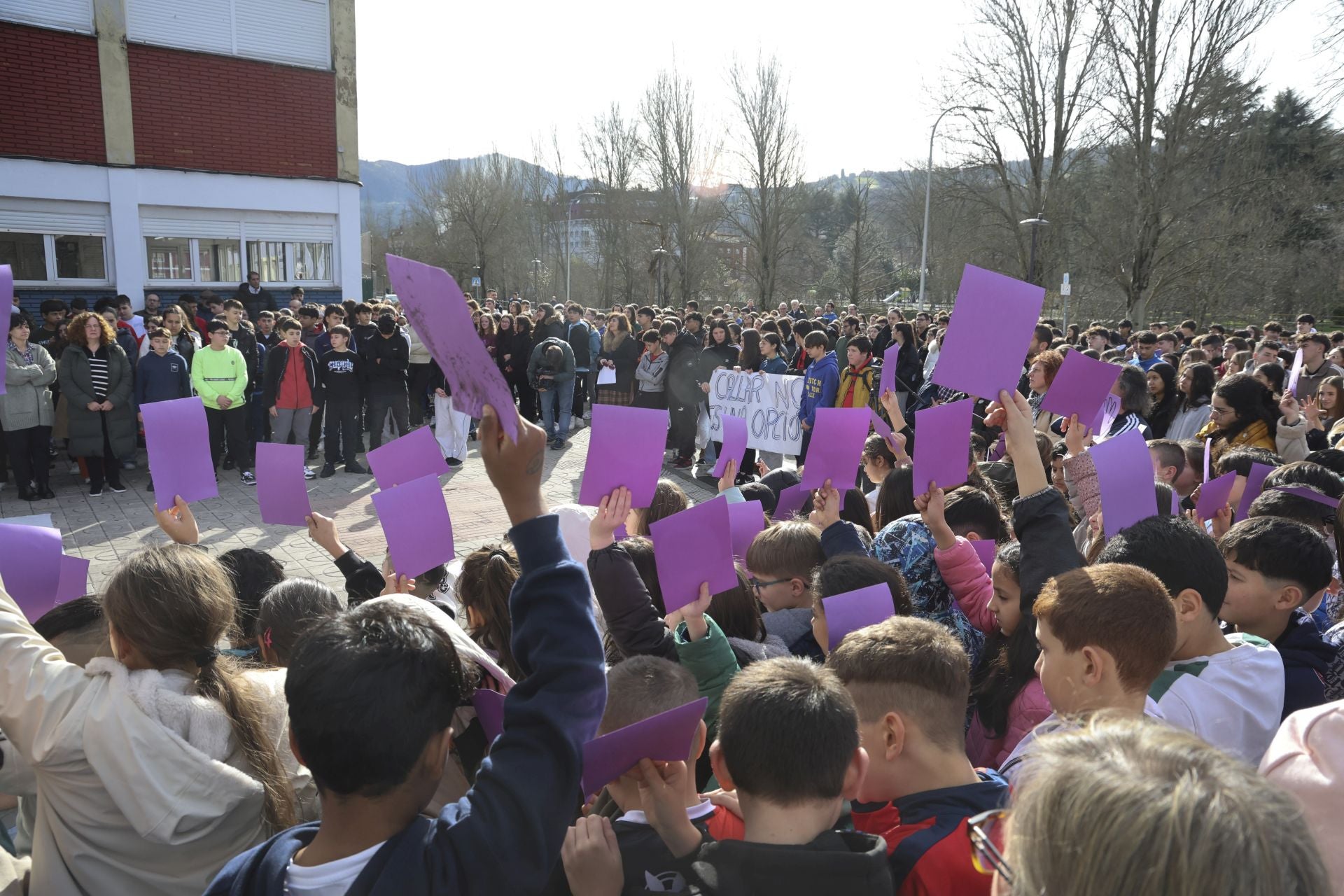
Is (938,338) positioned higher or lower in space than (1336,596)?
higher

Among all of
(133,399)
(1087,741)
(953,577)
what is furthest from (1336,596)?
(133,399)

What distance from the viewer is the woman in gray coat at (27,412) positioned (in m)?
8.91

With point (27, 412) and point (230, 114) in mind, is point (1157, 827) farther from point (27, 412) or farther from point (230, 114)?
point (230, 114)

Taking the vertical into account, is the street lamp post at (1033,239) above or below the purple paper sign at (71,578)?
above

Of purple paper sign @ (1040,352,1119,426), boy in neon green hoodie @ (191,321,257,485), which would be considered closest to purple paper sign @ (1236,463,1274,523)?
purple paper sign @ (1040,352,1119,426)

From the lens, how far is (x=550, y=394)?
13.4 m

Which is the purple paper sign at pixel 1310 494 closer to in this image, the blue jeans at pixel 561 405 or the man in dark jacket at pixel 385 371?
the man in dark jacket at pixel 385 371

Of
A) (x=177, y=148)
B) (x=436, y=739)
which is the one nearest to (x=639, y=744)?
(x=436, y=739)

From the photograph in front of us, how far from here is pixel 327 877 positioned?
128 centimetres

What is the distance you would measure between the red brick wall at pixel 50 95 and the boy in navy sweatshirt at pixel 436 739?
17372mm

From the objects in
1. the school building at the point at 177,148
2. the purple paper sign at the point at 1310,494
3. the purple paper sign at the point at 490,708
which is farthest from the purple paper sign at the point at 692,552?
the school building at the point at 177,148

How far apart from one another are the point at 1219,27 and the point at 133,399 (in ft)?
86.1

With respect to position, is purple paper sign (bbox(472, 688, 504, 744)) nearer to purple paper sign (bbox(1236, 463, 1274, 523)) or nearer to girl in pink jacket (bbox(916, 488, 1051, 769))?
girl in pink jacket (bbox(916, 488, 1051, 769))

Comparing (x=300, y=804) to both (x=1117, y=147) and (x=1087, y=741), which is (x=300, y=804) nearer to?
(x=1087, y=741)
